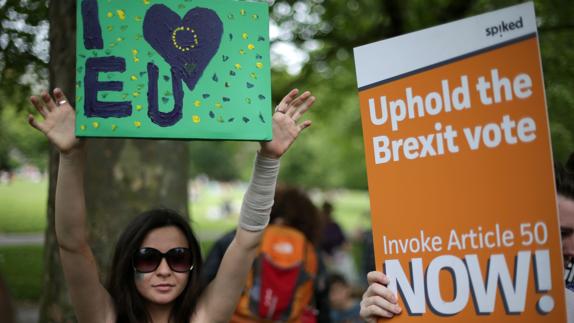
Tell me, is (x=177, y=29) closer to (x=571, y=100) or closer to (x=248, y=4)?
(x=248, y=4)

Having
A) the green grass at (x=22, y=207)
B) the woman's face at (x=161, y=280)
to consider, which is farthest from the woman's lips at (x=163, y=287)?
the green grass at (x=22, y=207)

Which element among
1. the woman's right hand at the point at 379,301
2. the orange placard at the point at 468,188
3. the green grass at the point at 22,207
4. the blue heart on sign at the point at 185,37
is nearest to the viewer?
the orange placard at the point at 468,188

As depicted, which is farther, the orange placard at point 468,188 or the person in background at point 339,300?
the person in background at point 339,300

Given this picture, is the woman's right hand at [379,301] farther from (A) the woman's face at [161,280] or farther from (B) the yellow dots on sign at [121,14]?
(B) the yellow dots on sign at [121,14]

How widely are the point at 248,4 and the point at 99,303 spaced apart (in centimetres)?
119

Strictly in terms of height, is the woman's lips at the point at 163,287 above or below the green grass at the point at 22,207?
below

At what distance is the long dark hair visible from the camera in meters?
2.38

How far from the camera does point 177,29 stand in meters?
2.08

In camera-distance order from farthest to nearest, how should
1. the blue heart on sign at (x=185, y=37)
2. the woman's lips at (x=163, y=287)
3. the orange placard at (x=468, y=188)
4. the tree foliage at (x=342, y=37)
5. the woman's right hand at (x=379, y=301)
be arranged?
the tree foliage at (x=342, y=37), the woman's lips at (x=163, y=287), the blue heart on sign at (x=185, y=37), the woman's right hand at (x=379, y=301), the orange placard at (x=468, y=188)

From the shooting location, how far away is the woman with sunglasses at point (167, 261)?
2.15 meters

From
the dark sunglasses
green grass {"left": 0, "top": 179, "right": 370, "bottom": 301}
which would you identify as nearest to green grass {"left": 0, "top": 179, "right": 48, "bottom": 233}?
green grass {"left": 0, "top": 179, "right": 370, "bottom": 301}

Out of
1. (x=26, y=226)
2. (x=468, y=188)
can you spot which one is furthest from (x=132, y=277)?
(x=26, y=226)

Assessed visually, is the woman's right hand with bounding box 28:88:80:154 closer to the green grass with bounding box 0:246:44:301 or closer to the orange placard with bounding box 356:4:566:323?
the orange placard with bounding box 356:4:566:323

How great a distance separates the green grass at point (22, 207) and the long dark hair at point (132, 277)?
13.2 meters
